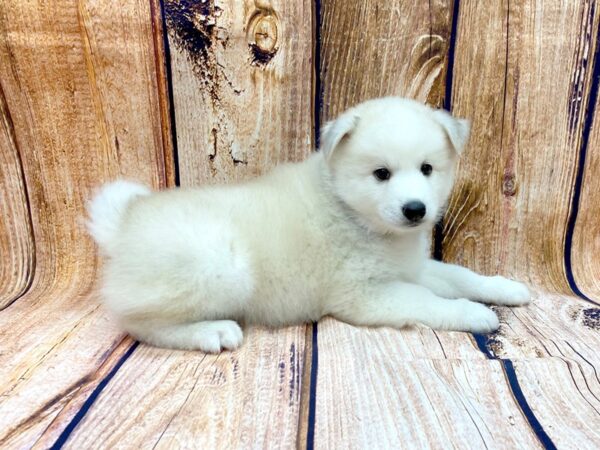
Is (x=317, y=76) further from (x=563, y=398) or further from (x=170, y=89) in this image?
(x=563, y=398)

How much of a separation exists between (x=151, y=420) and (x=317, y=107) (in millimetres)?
1620

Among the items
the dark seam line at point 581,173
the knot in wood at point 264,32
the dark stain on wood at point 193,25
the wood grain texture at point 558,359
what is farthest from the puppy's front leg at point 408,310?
the dark stain on wood at point 193,25

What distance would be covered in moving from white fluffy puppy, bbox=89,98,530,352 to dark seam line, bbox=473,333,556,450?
4.6 inches

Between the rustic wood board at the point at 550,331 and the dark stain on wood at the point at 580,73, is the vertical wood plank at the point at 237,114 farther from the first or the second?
the dark stain on wood at the point at 580,73

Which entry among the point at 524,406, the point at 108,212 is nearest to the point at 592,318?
the point at 524,406

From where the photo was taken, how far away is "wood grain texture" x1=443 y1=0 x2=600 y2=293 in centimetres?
239

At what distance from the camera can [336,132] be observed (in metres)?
2.01

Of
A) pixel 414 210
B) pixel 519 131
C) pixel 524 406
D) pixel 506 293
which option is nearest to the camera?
pixel 524 406

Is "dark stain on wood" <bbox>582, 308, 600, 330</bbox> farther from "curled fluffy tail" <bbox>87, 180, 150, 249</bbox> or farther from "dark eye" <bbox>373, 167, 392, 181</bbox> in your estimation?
"curled fluffy tail" <bbox>87, 180, 150, 249</bbox>

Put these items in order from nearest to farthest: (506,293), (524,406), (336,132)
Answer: (524,406) < (336,132) < (506,293)

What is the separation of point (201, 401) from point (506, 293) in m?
1.45

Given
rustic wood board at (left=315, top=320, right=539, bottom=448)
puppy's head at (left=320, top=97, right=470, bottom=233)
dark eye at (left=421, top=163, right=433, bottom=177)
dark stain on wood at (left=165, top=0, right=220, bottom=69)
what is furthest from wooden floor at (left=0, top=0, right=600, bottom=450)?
dark eye at (left=421, top=163, right=433, bottom=177)

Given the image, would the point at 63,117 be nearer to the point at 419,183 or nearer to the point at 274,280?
the point at 274,280

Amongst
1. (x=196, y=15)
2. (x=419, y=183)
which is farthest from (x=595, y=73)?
(x=196, y=15)
